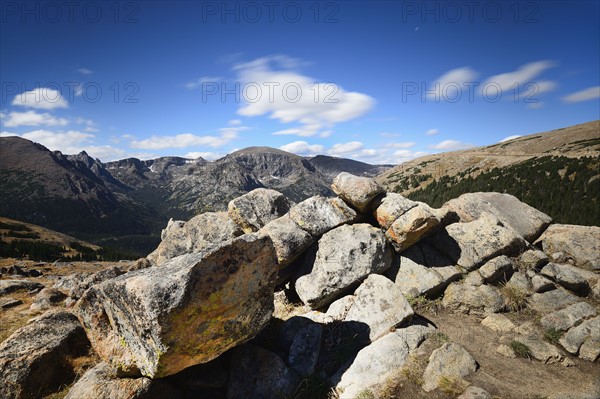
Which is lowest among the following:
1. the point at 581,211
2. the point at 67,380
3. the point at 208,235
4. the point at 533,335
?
the point at 581,211

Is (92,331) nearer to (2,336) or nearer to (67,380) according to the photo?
(67,380)

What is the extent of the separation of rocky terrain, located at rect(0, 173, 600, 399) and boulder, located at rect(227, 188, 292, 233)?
9 cm

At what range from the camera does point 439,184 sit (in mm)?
135125

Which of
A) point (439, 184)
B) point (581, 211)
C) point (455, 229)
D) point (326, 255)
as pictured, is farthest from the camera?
Answer: point (439, 184)

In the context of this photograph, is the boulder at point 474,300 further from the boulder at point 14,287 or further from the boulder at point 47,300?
the boulder at point 14,287

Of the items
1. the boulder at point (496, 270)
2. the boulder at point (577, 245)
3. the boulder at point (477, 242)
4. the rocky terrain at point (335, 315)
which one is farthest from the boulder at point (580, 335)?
the boulder at point (577, 245)

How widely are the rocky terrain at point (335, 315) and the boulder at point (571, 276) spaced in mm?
87

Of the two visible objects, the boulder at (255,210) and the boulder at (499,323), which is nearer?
the boulder at (499,323)

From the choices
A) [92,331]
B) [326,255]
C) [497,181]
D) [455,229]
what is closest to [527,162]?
[497,181]

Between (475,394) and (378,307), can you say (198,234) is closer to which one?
(378,307)

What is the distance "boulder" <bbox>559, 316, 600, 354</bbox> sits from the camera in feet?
40.0

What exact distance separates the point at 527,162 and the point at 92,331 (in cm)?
13760

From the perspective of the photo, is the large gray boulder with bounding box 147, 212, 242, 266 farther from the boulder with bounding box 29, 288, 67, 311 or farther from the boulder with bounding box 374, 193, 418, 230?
the boulder with bounding box 29, 288, 67, 311

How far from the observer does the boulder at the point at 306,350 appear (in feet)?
37.0
